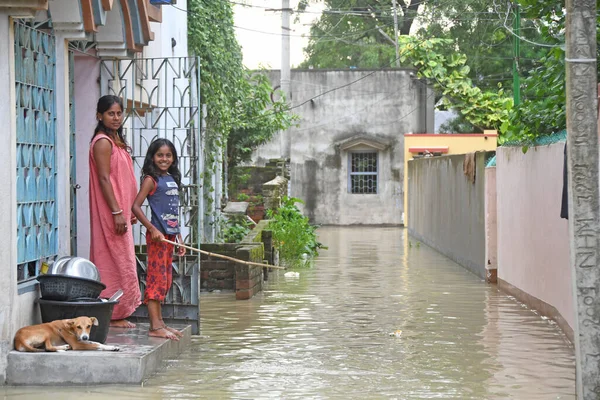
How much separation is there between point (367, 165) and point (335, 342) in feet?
79.1

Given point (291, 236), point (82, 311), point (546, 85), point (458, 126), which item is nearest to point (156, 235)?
point (82, 311)

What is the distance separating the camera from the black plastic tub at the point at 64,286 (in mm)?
7777

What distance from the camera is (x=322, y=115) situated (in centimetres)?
3403

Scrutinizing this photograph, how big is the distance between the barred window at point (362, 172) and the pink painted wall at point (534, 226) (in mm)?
18157

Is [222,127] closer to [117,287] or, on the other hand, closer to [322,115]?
[117,287]

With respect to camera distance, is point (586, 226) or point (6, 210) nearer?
point (586, 226)

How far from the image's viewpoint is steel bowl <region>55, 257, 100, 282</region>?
310 inches

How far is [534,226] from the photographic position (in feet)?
39.6

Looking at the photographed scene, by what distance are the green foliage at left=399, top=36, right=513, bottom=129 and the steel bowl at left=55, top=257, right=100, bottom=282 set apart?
2650 cm

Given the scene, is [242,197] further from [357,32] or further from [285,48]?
[357,32]

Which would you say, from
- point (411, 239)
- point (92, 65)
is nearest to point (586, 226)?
point (92, 65)

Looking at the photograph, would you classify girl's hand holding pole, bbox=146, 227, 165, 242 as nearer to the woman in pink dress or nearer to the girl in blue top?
the girl in blue top

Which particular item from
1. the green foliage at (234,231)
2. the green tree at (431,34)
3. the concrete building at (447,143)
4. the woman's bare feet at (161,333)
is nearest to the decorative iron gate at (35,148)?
the woman's bare feet at (161,333)

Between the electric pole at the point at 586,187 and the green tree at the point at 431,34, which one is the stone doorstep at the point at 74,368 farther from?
the green tree at the point at 431,34
